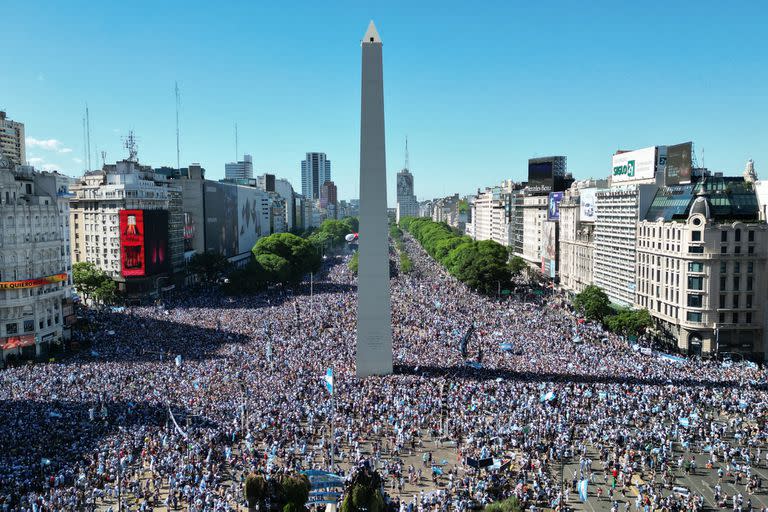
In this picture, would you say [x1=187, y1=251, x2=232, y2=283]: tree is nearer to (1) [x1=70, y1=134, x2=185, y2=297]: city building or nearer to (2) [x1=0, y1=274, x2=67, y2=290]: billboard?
(1) [x1=70, y1=134, x2=185, y2=297]: city building

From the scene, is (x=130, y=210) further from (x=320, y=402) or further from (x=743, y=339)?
(x=743, y=339)

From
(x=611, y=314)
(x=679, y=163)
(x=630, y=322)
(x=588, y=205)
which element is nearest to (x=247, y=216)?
(x=588, y=205)

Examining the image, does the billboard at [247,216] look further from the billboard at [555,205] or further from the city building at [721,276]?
the city building at [721,276]

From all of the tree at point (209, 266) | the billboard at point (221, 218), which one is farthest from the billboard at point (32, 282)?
the billboard at point (221, 218)

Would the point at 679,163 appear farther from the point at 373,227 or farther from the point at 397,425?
the point at 397,425

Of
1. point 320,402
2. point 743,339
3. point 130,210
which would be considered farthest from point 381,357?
point 130,210

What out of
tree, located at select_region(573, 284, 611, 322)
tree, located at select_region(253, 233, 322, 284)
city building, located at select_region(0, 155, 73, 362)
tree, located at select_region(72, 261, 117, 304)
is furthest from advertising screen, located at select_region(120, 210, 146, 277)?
tree, located at select_region(573, 284, 611, 322)

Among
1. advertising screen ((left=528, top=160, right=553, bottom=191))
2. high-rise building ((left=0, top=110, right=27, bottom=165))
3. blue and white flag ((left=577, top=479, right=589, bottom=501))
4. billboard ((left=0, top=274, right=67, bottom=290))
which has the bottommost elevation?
blue and white flag ((left=577, top=479, right=589, bottom=501))
